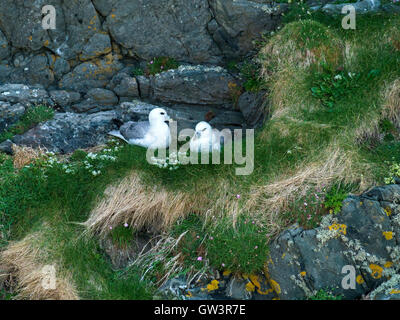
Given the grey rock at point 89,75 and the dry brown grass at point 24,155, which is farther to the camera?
the grey rock at point 89,75

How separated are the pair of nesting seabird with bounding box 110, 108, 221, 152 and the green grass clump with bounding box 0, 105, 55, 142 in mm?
1126

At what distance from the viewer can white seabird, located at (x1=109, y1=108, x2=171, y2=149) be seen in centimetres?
600

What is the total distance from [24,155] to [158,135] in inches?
67.5

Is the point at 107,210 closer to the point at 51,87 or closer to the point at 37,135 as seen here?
the point at 37,135

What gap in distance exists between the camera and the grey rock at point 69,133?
6426 millimetres

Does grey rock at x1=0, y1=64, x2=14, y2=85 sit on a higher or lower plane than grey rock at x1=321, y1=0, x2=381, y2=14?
lower

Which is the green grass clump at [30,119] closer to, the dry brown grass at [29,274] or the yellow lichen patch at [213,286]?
the dry brown grass at [29,274]

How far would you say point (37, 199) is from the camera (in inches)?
198

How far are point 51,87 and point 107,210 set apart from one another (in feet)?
10.6

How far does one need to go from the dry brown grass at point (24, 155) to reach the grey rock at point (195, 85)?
2.16 metres

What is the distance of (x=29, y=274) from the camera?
4.46 m

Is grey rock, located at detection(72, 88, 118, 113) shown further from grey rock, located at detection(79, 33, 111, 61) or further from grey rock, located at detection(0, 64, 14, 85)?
grey rock, located at detection(0, 64, 14, 85)

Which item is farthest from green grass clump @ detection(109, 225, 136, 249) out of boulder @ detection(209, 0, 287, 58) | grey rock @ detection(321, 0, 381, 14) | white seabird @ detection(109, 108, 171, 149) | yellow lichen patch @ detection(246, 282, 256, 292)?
grey rock @ detection(321, 0, 381, 14)

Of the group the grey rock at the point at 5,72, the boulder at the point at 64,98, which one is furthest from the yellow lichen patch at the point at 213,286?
the grey rock at the point at 5,72
